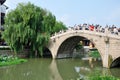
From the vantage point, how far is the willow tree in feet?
87.9

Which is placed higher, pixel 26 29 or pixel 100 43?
pixel 26 29

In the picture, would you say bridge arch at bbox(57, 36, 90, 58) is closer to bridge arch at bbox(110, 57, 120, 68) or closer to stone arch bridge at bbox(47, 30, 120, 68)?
stone arch bridge at bbox(47, 30, 120, 68)

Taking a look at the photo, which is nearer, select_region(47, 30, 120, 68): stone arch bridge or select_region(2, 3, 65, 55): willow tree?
select_region(47, 30, 120, 68): stone arch bridge

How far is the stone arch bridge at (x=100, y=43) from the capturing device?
19484 millimetres

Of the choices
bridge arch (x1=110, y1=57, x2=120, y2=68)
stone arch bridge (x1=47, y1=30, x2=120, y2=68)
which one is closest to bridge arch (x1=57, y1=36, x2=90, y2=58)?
stone arch bridge (x1=47, y1=30, x2=120, y2=68)

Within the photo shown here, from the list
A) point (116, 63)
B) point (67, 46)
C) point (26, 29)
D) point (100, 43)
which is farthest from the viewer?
point (67, 46)

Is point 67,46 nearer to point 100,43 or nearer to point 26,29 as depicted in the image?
point 26,29

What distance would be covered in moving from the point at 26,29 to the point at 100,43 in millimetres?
8956

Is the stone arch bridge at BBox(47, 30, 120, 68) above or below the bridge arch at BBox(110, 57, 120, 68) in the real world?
above

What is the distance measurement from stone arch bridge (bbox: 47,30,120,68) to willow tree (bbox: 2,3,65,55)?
1.19 meters

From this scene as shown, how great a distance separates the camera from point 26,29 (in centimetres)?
A: 2686

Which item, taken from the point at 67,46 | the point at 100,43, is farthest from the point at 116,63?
the point at 67,46

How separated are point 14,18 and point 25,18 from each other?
1.27m

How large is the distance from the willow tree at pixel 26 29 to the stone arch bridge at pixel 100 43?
119cm
